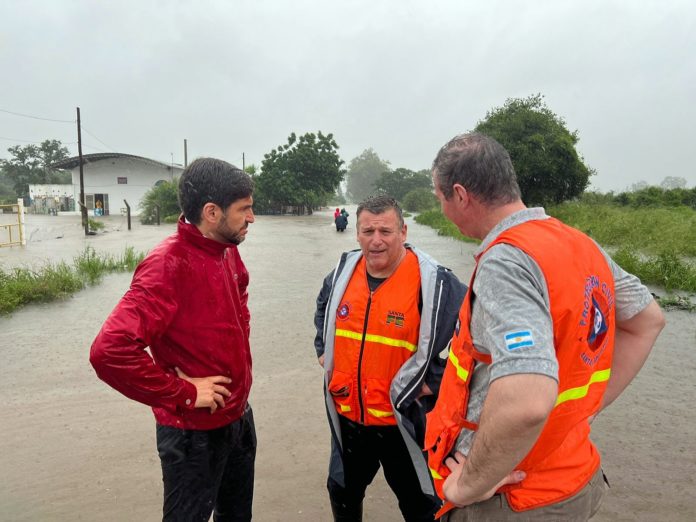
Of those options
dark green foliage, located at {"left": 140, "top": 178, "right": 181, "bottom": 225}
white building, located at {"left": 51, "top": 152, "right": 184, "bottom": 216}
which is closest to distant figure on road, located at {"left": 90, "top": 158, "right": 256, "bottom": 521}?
dark green foliage, located at {"left": 140, "top": 178, "right": 181, "bottom": 225}

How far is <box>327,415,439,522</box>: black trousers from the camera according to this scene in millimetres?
2572

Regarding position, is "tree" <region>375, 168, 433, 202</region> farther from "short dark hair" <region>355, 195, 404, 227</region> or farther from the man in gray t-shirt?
the man in gray t-shirt

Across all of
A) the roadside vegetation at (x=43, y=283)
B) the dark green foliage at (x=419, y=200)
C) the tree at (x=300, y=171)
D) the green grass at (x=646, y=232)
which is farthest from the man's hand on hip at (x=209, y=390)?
the dark green foliage at (x=419, y=200)

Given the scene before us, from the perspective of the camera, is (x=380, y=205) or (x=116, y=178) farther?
(x=116, y=178)

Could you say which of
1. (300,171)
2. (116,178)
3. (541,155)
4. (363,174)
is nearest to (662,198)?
(541,155)

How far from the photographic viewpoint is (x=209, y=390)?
2.03m

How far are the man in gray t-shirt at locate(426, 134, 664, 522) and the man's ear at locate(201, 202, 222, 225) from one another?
0.94m

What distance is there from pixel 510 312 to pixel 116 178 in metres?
51.9

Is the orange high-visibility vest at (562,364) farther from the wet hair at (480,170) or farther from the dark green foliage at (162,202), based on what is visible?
the dark green foliage at (162,202)

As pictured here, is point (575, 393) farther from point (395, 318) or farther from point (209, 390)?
point (209, 390)

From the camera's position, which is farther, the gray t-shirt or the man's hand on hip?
the man's hand on hip

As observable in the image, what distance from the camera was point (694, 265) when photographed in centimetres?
1123

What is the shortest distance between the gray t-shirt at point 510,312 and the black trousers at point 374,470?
3.91 ft

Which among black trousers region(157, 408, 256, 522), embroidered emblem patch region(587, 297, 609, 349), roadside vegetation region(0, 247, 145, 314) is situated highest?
embroidered emblem patch region(587, 297, 609, 349)
